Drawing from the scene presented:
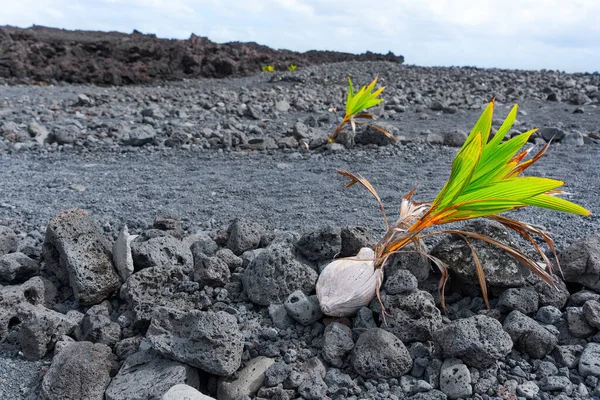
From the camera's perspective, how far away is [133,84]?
1230 centimetres

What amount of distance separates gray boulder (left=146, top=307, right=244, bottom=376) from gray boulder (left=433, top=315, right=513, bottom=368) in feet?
2.23

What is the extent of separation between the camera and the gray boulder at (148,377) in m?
1.75

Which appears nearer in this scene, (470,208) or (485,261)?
(470,208)

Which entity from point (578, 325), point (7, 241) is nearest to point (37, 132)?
point (7, 241)

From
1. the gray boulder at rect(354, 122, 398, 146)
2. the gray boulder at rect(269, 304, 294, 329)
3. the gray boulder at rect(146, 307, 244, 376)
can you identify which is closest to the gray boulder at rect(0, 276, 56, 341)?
the gray boulder at rect(146, 307, 244, 376)

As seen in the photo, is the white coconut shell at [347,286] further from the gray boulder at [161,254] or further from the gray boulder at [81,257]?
the gray boulder at [81,257]

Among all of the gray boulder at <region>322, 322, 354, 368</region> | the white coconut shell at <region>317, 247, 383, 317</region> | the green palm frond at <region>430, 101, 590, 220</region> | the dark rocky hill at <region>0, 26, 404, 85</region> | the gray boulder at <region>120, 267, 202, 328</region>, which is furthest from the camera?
the dark rocky hill at <region>0, 26, 404, 85</region>

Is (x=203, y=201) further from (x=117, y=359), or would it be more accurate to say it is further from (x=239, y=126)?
(x=239, y=126)

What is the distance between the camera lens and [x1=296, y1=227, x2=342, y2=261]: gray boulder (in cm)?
229

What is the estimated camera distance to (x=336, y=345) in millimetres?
1858

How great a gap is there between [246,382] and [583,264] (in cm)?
132

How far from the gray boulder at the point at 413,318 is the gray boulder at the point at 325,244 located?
40cm

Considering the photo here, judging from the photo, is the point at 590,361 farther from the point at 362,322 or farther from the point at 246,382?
the point at 246,382

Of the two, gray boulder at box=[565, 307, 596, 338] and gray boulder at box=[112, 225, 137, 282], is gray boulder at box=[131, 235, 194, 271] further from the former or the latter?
gray boulder at box=[565, 307, 596, 338]
